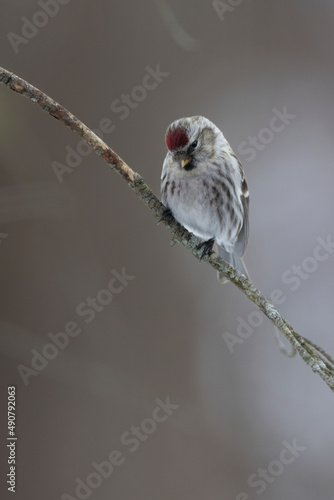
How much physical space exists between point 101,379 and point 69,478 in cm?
35

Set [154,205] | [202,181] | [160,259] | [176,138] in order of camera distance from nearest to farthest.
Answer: [154,205]
[176,138]
[202,181]
[160,259]

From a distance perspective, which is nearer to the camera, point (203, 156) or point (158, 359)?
point (203, 156)

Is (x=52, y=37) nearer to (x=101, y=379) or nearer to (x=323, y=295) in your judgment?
(x=101, y=379)

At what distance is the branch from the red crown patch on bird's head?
314mm

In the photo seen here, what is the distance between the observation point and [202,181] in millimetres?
1594

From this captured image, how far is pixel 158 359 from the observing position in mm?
2004

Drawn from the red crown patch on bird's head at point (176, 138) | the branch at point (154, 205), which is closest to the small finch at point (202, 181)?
the red crown patch on bird's head at point (176, 138)

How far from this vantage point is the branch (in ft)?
2.91

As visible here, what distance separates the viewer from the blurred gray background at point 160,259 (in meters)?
1.82

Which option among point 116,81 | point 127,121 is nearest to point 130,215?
point 127,121

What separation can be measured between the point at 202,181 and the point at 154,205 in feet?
1.47

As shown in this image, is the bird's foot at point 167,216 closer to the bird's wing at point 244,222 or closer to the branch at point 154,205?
the branch at point 154,205

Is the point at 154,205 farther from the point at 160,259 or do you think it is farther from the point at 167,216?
the point at 160,259

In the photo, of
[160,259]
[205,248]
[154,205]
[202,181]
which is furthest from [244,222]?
[154,205]
